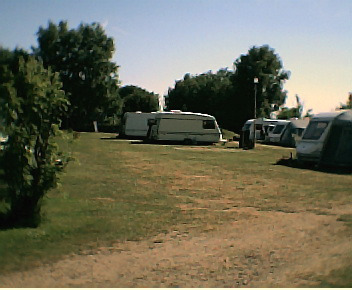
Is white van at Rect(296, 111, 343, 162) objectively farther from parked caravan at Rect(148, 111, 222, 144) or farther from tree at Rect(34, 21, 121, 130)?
tree at Rect(34, 21, 121, 130)

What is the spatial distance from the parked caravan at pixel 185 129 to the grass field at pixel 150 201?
15246 millimetres

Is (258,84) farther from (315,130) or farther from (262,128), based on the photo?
(315,130)

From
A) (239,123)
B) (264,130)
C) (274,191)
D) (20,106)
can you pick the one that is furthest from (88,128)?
(20,106)

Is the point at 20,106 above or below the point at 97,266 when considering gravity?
above

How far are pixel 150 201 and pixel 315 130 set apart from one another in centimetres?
1133

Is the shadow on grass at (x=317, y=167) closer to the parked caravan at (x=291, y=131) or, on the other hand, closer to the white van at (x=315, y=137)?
the white van at (x=315, y=137)

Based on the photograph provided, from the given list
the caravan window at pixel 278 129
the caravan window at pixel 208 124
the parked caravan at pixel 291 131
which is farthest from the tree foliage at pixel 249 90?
the caravan window at pixel 208 124

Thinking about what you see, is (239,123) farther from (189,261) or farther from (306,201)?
(189,261)

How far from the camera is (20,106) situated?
6672 mm

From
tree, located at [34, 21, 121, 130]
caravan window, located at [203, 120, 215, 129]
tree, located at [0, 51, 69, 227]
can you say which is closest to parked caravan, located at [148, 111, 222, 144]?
caravan window, located at [203, 120, 215, 129]

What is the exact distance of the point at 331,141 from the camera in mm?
18297

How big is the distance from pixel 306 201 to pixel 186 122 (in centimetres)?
A: 2271

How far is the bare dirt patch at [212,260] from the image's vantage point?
5055mm

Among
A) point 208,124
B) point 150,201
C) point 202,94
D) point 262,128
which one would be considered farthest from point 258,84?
point 150,201
